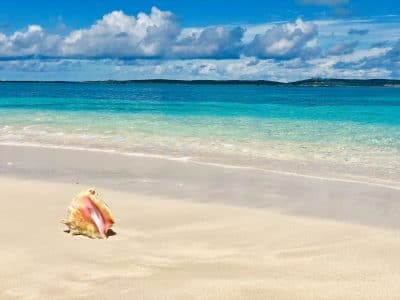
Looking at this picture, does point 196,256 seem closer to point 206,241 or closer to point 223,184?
point 206,241

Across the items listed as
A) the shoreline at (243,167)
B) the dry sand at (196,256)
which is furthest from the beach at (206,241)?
the shoreline at (243,167)

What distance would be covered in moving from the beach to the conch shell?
0.37ft

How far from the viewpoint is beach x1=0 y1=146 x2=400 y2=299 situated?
4441mm

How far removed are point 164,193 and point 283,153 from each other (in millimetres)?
6379

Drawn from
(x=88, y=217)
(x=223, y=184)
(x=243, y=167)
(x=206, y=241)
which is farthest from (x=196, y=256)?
(x=243, y=167)

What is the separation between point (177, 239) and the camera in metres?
5.78

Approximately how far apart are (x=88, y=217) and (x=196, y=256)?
3.96 ft

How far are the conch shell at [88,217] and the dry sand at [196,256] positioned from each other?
0.37 feet

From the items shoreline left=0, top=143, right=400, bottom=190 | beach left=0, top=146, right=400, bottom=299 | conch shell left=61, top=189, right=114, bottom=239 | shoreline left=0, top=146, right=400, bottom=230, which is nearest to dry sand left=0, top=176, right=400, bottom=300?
beach left=0, top=146, right=400, bottom=299

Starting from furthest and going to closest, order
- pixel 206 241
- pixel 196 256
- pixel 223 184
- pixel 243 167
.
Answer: pixel 243 167, pixel 223 184, pixel 206 241, pixel 196 256

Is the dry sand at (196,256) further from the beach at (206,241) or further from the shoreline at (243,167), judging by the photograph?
the shoreline at (243,167)

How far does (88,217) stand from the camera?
5773 mm

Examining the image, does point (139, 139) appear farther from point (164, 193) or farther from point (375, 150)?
point (164, 193)

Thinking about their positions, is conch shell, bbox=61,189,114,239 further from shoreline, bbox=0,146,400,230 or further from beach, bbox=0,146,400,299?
shoreline, bbox=0,146,400,230
